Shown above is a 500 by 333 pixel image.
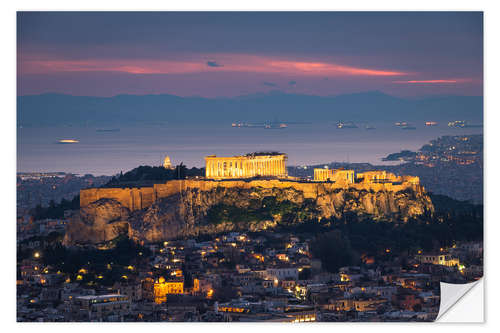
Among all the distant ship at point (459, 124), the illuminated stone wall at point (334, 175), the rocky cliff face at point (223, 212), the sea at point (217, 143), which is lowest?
the rocky cliff face at point (223, 212)

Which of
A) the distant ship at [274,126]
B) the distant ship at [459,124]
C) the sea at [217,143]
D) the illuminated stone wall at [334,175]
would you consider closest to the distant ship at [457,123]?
the distant ship at [459,124]

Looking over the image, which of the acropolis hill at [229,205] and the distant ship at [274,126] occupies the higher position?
the distant ship at [274,126]

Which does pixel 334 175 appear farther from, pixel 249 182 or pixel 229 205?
pixel 229 205

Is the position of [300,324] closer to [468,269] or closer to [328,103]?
[468,269]

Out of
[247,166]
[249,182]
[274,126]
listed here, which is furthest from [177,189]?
[274,126]

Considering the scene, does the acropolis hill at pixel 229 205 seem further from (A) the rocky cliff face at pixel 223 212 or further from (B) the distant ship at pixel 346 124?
(B) the distant ship at pixel 346 124
